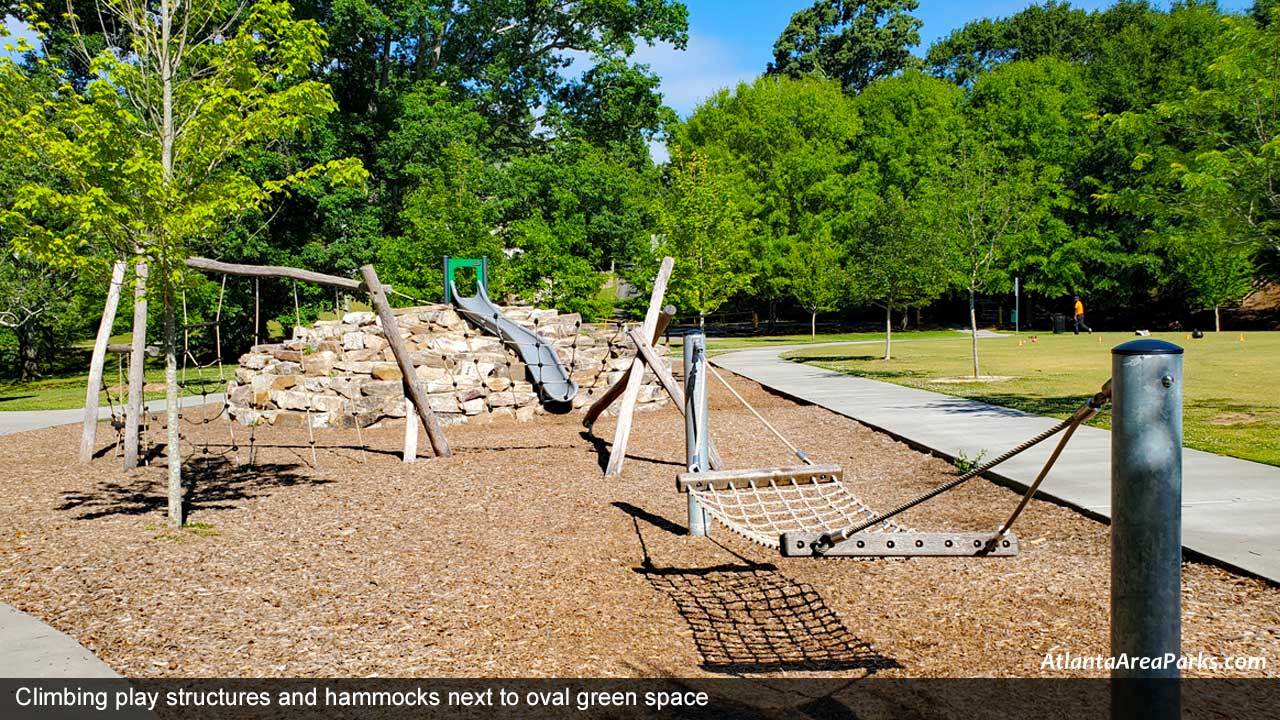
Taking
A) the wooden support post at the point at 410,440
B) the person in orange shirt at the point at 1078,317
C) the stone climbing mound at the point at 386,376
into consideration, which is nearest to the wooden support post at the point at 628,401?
the wooden support post at the point at 410,440

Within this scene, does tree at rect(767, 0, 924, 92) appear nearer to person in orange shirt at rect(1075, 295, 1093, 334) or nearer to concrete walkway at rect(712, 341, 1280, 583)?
person in orange shirt at rect(1075, 295, 1093, 334)

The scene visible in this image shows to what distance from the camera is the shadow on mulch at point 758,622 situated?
14.7 ft

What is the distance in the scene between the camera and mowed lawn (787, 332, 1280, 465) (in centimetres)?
1107

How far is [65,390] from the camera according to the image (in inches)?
949

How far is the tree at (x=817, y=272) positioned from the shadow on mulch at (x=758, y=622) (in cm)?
3191

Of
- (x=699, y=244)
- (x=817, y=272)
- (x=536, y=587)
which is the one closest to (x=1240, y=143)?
(x=536, y=587)

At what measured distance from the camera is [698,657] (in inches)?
180

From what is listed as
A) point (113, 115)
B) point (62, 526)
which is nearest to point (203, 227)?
point (113, 115)

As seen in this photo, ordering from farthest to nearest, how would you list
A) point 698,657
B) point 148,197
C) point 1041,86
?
point 1041,86, point 148,197, point 698,657

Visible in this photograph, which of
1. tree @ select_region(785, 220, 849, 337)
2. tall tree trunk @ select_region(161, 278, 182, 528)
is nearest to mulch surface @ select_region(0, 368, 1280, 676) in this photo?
tall tree trunk @ select_region(161, 278, 182, 528)

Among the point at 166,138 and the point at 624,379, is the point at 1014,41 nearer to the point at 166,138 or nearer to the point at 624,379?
the point at 624,379

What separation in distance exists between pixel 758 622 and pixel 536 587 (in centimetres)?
151

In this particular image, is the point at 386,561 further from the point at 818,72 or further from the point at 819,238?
the point at 818,72

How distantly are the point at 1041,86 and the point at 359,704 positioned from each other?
4631cm
